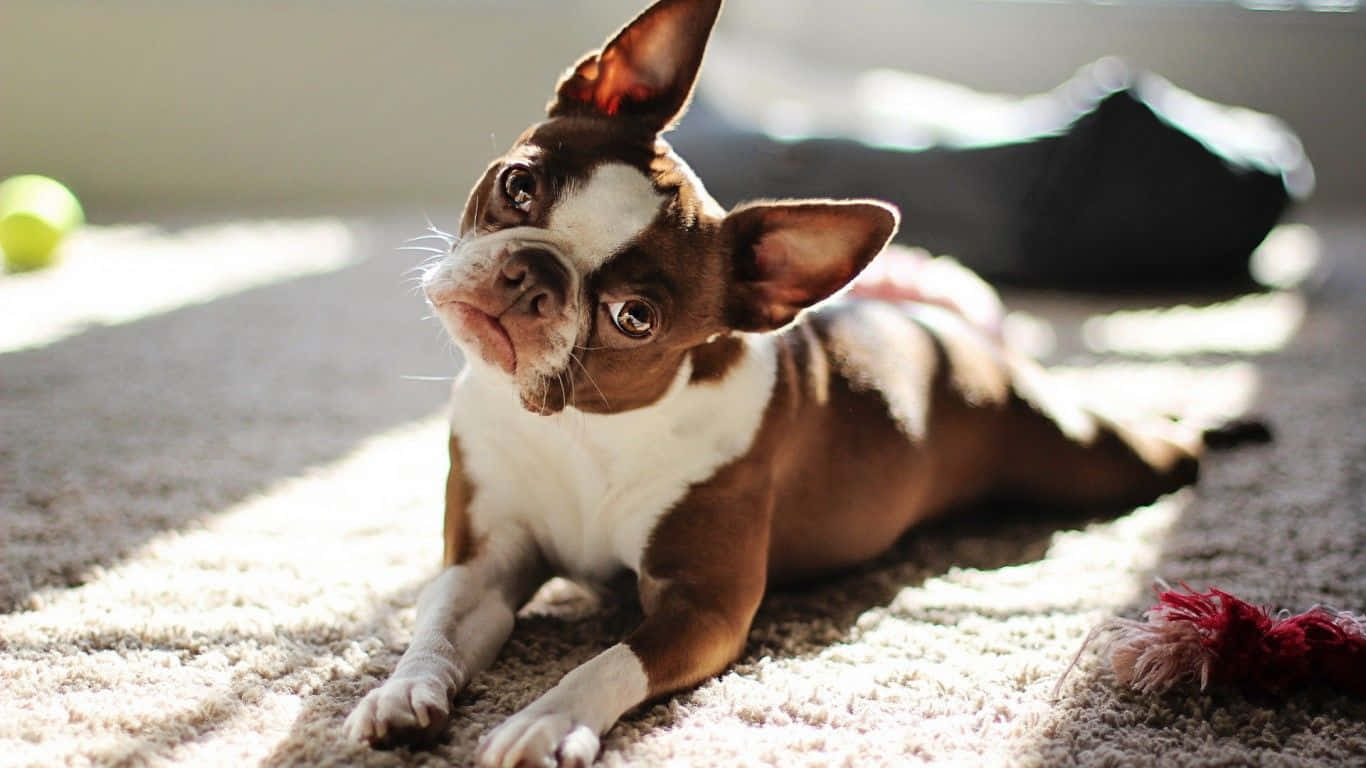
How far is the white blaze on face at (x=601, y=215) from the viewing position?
177 centimetres

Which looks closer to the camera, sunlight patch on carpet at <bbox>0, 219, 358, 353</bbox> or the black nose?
the black nose

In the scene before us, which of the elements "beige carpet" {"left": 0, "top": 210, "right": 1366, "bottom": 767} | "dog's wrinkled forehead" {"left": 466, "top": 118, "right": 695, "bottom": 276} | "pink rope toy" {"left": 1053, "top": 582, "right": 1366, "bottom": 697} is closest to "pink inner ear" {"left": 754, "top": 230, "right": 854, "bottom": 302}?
"dog's wrinkled forehead" {"left": 466, "top": 118, "right": 695, "bottom": 276}

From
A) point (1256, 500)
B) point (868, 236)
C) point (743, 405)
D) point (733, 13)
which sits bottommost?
point (1256, 500)

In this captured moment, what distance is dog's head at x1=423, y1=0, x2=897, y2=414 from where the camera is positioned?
5.74 ft

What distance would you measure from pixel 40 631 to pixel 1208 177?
3530 millimetres

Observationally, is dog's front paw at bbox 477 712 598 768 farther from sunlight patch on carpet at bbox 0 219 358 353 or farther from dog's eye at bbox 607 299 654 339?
sunlight patch on carpet at bbox 0 219 358 353

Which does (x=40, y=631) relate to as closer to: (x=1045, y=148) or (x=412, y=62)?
(x=1045, y=148)

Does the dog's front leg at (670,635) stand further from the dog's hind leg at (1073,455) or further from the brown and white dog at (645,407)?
the dog's hind leg at (1073,455)

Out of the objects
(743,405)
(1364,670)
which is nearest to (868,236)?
(743,405)

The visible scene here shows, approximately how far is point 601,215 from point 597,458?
380mm

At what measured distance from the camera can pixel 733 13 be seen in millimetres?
5684

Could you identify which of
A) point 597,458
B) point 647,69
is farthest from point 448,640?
point 647,69

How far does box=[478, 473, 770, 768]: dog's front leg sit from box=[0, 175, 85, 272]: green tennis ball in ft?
9.36

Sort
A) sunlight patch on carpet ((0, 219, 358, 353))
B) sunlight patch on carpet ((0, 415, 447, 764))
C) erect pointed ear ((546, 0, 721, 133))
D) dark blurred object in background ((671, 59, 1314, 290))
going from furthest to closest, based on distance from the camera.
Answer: dark blurred object in background ((671, 59, 1314, 290)), sunlight patch on carpet ((0, 219, 358, 353)), erect pointed ear ((546, 0, 721, 133)), sunlight patch on carpet ((0, 415, 447, 764))
